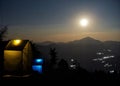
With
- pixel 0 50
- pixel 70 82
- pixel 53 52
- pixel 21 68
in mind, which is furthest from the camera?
pixel 53 52

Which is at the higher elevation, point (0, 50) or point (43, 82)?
point (0, 50)

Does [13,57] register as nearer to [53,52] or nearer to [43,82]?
[43,82]

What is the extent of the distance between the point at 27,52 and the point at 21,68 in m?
1.54

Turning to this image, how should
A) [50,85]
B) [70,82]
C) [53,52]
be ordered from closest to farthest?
[50,85]
[70,82]
[53,52]

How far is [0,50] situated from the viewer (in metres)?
17.0

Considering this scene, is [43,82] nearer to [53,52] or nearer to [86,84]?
[86,84]

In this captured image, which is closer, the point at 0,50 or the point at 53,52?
the point at 0,50

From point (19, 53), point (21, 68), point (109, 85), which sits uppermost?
point (19, 53)

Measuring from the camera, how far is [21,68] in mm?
15906

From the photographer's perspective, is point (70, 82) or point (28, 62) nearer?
point (70, 82)

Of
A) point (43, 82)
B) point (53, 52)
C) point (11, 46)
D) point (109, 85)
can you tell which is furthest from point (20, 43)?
point (53, 52)

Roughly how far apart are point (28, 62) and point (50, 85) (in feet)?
18.3

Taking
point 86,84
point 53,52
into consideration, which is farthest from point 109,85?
point 53,52

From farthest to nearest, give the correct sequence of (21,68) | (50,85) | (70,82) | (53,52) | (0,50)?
1. (53,52)
2. (0,50)
3. (21,68)
4. (70,82)
5. (50,85)
